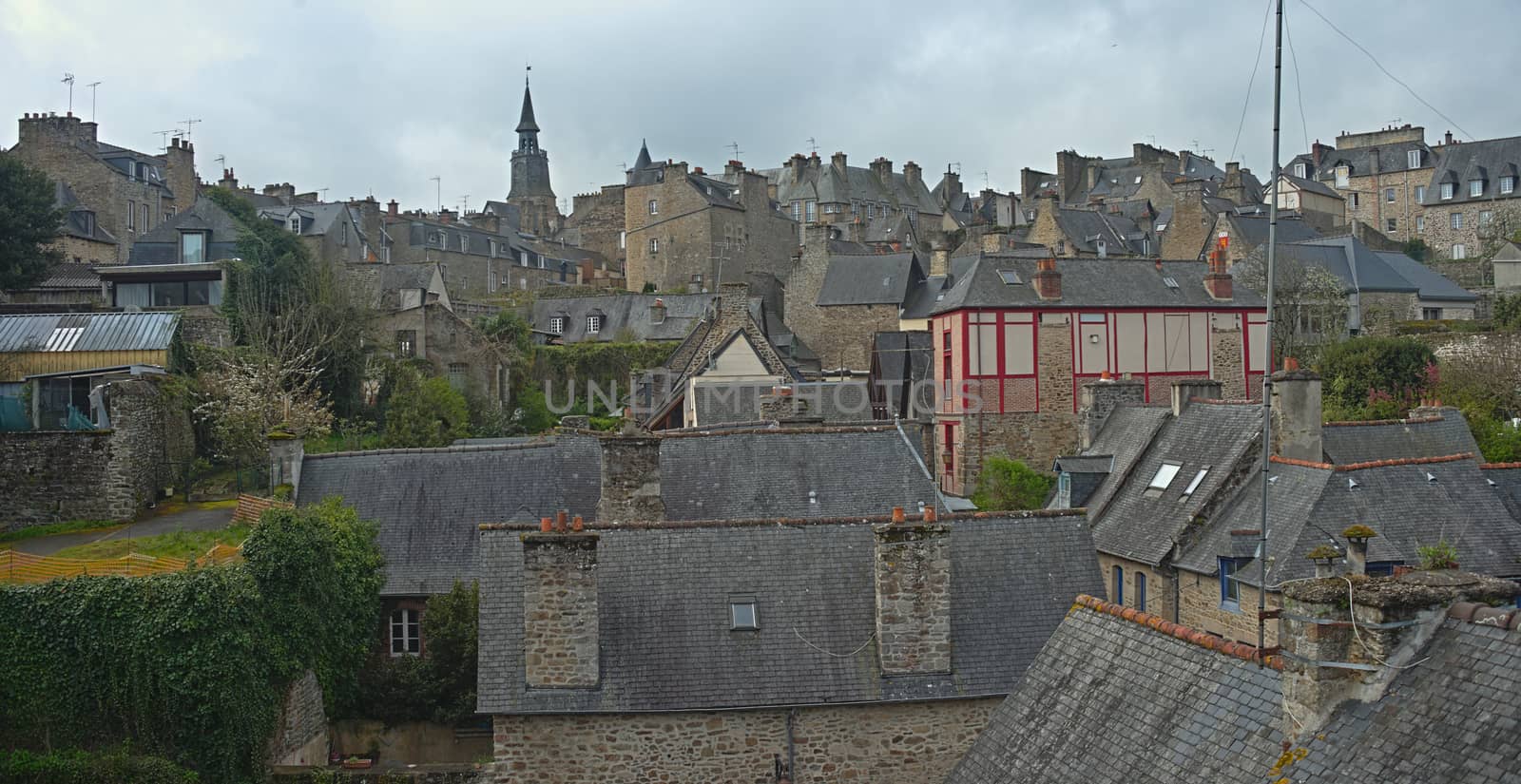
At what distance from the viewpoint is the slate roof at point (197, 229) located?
38.0 metres

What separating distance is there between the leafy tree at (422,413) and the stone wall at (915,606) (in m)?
22.2

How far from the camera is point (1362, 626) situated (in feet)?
24.0

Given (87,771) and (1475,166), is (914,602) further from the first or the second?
(1475,166)

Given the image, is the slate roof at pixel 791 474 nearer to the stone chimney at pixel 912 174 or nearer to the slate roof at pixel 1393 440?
the slate roof at pixel 1393 440

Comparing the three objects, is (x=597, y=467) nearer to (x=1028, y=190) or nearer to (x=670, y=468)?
(x=670, y=468)

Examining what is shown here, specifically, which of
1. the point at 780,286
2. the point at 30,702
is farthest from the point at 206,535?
the point at 780,286

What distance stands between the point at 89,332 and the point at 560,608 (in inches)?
901

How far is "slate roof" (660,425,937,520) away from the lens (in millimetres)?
19484

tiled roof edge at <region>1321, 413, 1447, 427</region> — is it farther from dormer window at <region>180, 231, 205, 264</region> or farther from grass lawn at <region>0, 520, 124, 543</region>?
dormer window at <region>180, 231, 205, 264</region>

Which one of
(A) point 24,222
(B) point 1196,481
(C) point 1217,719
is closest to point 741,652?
(C) point 1217,719

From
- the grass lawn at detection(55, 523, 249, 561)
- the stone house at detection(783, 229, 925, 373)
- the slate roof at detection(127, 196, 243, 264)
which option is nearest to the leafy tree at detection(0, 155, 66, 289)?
the slate roof at detection(127, 196, 243, 264)

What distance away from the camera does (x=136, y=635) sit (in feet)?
47.0

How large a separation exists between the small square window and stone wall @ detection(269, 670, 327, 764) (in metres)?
6.17

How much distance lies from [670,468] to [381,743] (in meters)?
5.94
